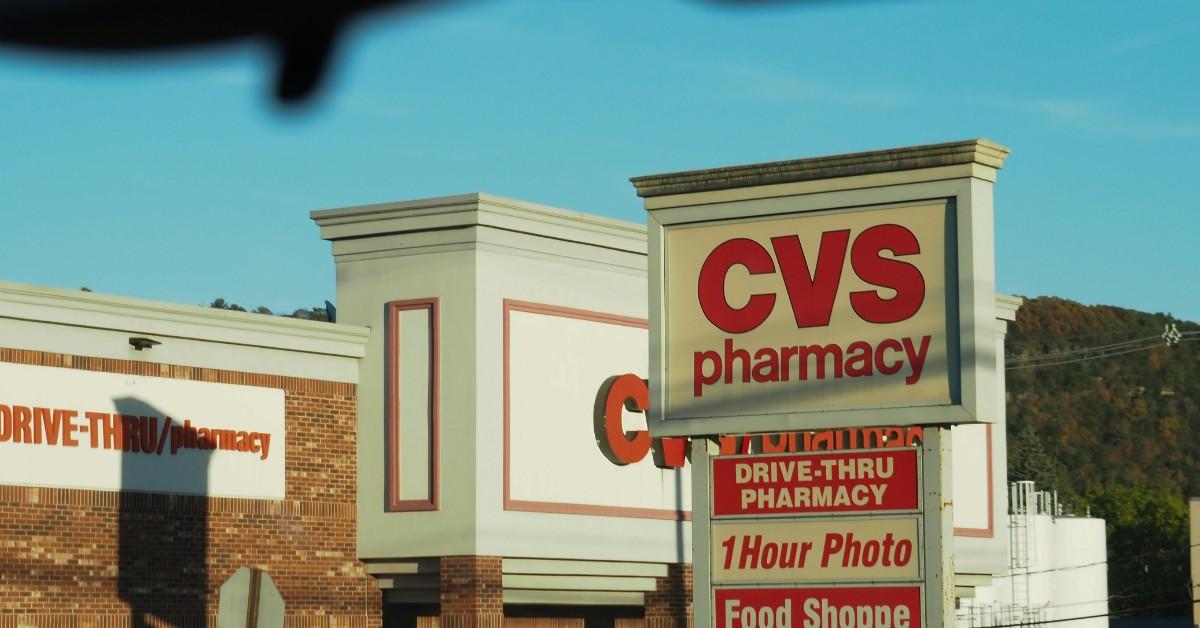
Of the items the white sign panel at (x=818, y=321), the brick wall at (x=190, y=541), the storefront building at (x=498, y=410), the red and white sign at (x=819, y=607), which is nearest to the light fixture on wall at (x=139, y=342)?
A: the brick wall at (x=190, y=541)

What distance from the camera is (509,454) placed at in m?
23.5

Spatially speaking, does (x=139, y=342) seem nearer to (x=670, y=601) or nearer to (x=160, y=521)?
(x=160, y=521)

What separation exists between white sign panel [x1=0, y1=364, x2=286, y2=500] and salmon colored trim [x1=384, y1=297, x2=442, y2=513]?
151 cm

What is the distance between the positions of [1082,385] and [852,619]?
417 ft

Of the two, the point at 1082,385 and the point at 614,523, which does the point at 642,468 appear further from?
the point at 1082,385

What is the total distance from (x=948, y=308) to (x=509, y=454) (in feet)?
27.8

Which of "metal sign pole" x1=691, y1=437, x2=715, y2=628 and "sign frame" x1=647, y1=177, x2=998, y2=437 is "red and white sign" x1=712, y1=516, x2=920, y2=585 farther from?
"sign frame" x1=647, y1=177, x2=998, y2=437

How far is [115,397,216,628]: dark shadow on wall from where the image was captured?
2111 cm

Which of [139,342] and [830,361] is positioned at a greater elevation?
[139,342]

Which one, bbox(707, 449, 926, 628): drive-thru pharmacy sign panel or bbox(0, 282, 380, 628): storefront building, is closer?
bbox(707, 449, 926, 628): drive-thru pharmacy sign panel

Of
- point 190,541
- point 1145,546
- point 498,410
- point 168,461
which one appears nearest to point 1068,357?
point 1145,546

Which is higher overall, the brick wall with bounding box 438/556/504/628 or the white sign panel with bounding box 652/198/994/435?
the white sign panel with bounding box 652/198/994/435

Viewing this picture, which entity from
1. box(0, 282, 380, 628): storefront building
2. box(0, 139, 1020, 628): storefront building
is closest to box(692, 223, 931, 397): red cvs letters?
box(0, 139, 1020, 628): storefront building

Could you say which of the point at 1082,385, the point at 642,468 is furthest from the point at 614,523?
the point at 1082,385
